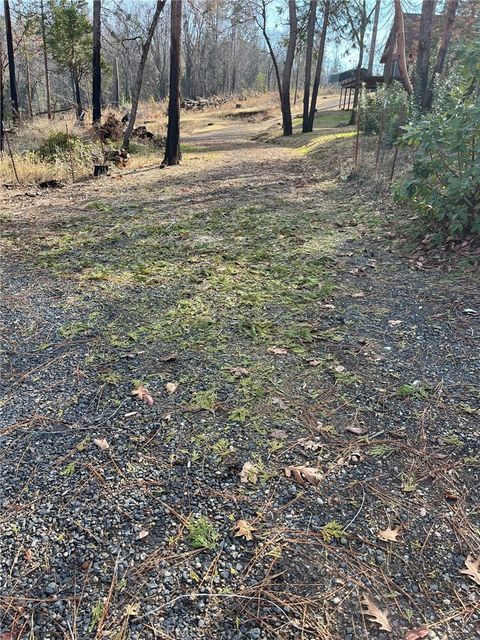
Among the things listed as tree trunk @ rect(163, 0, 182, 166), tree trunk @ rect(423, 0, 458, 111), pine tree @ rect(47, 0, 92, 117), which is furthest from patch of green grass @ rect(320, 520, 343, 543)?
pine tree @ rect(47, 0, 92, 117)

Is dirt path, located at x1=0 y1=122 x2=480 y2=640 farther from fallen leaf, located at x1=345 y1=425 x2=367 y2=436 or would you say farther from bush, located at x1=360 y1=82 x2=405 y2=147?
bush, located at x1=360 y1=82 x2=405 y2=147

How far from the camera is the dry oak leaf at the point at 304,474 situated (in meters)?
1.74

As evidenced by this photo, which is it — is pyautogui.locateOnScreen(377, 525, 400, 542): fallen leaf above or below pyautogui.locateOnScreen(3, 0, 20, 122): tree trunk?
below

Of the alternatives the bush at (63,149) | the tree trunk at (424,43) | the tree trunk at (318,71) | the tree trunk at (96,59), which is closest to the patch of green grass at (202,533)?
the bush at (63,149)

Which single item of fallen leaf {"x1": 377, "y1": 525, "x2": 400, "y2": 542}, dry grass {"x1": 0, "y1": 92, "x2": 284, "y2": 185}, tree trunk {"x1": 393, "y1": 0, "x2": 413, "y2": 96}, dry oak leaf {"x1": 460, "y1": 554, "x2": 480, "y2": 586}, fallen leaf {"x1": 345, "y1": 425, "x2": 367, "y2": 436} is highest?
tree trunk {"x1": 393, "y1": 0, "x2": 413, "y2": 96}

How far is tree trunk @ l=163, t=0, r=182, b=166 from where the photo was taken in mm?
9266

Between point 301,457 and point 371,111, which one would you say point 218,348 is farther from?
point 371,111

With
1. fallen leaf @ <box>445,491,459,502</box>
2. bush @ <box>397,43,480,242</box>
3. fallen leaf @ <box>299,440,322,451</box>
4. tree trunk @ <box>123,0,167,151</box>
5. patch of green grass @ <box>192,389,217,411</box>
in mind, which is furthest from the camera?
tree trunk @ <box>123,0,167,151</box>

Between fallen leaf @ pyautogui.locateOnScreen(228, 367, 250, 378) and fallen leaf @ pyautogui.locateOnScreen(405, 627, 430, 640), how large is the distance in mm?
1381

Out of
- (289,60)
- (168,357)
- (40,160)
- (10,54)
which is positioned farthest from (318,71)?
(168,357)

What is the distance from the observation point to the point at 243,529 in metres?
1.53

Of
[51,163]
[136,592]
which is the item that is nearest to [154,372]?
[136,592]

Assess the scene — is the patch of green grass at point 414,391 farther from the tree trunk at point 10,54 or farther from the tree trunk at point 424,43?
the tree trunk at point 10,54

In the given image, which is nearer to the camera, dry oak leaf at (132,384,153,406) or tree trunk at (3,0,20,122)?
dry oak leaf at (132,384,153,406)
